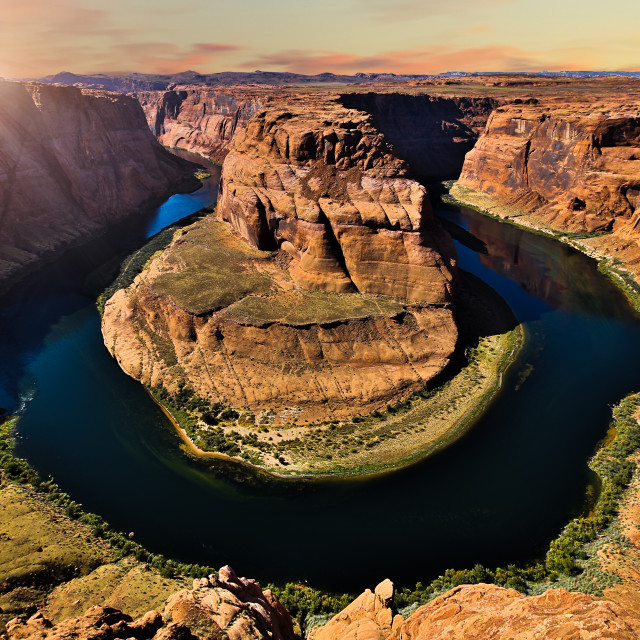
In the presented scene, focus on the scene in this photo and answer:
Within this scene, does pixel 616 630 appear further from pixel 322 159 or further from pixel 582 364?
Result: pixel 322 159

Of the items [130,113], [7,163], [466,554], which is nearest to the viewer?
[466,554]

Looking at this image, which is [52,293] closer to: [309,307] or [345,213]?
[309,307]

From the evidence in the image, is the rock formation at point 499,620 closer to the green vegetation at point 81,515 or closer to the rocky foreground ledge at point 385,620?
the rocky foreground ledge at point 385,620

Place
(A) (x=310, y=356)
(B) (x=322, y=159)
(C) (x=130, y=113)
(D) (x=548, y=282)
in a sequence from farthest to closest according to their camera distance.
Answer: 1. (C) (x=130, y=113)
2. (D) (x=548, y=282)
3. (B) (x=322, y=159)
4. (A) (x=310, y=356)

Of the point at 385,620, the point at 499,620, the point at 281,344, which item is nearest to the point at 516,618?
the point at 499,620

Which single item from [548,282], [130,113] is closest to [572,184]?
[548,282]

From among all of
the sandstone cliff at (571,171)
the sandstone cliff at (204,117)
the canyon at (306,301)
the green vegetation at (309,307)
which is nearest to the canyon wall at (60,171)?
the canyon at (306,301)

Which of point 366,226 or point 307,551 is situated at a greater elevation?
point 366,226
